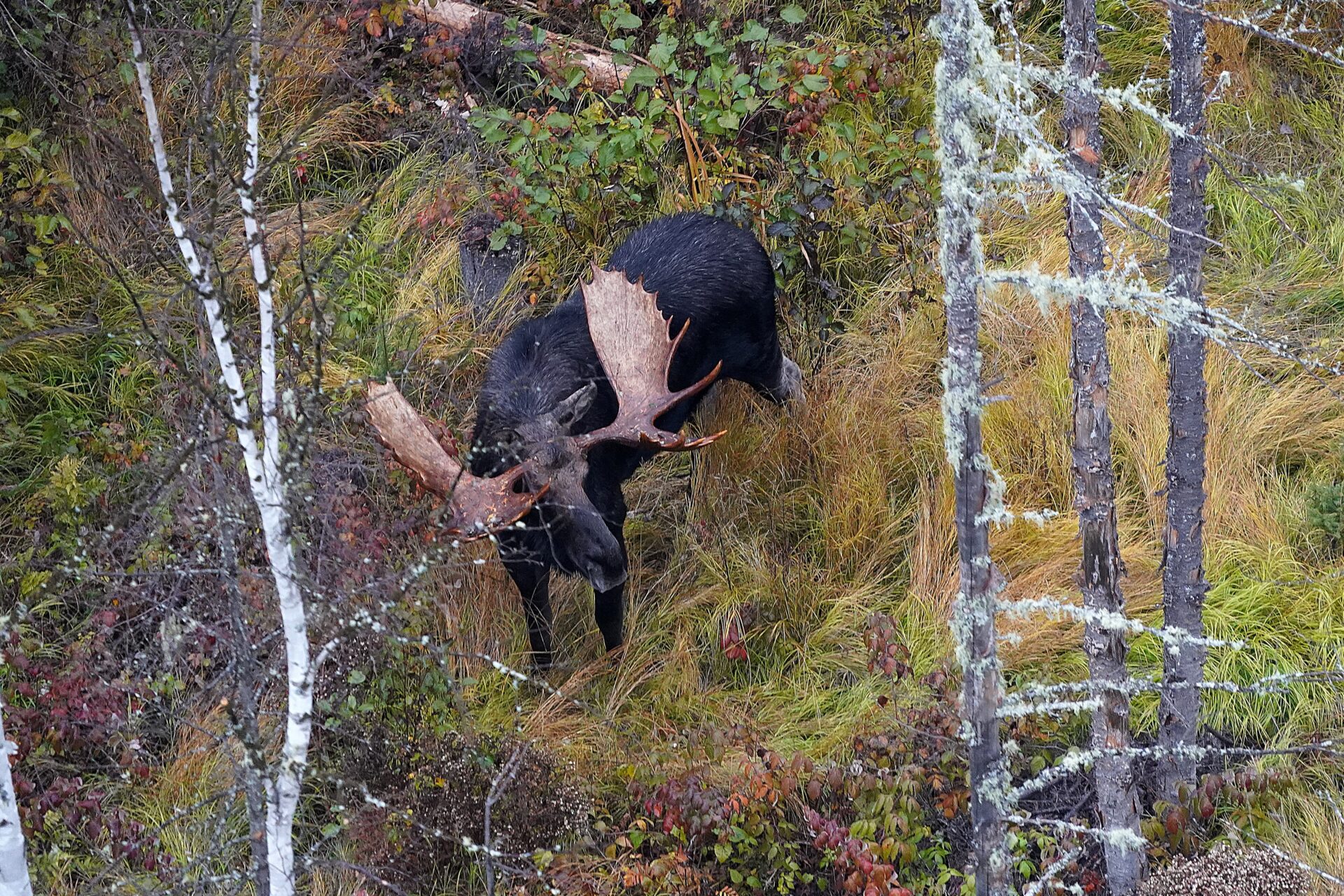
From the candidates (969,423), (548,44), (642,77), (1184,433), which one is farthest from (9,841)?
(548,44)

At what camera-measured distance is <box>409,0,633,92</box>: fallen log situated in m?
6.88

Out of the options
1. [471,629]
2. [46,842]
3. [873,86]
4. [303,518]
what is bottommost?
[46,842]

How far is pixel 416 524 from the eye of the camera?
202 inches

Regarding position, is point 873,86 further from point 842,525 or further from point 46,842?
point 46,842

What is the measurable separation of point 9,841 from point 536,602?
254 centimetres

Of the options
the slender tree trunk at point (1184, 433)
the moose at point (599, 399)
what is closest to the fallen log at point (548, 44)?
the moose at point (599, 399)

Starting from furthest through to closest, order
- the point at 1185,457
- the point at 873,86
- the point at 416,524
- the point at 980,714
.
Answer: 1. the point at 873,86
2. the point at 416,524
3. the point at 1185,457
4. the point at 980,714

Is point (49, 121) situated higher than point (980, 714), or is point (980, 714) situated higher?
point (49, 121)

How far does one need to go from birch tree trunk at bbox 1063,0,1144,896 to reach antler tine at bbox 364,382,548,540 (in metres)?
1.97

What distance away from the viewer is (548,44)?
23.0 feet

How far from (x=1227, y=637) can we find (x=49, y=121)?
621 centimetres

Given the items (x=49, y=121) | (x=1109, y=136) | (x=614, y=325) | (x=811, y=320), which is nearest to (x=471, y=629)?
(x=614, y=325)

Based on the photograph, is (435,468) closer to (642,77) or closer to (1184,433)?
(642,77)

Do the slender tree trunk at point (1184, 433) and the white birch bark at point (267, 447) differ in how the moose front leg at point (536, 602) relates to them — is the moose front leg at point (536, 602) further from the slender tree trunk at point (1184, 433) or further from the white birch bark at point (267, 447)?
the slender tree trunk at point (1184, 433)
